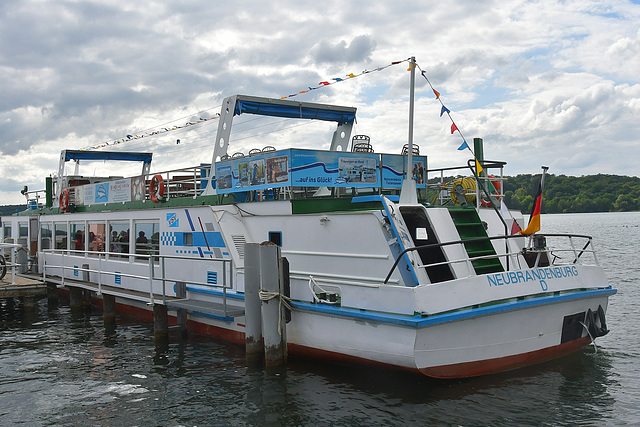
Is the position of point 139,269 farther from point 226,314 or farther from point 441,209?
point 441,209

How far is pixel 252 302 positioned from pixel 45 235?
1412cm

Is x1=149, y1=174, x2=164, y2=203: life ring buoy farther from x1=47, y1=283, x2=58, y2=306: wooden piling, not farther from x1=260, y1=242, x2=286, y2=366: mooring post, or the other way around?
x1=47, y1=283, x2=58, y2=306: wooden piling

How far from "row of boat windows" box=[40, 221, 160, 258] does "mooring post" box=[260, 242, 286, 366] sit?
17.3ft

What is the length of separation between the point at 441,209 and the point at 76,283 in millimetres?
11682

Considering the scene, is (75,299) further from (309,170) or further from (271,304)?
(309,170)

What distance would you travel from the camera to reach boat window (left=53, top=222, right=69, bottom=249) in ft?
66.5

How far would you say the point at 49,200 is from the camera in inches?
865

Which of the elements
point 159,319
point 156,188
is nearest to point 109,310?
point 159,319

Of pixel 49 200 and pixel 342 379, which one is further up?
pixel 49 200

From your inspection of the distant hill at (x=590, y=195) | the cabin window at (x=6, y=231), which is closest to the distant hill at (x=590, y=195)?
the distant hill at (x=590, y=195)

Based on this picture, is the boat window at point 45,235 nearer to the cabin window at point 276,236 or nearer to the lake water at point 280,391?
the lake water at point 280,391

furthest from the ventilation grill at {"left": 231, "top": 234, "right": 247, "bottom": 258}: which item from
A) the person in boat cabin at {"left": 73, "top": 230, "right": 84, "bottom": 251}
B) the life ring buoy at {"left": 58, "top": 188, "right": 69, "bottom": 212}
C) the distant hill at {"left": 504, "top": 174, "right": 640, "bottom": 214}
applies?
the distant hill at {"left": 504, "top": 174, "right": 640, "bottom": 214}

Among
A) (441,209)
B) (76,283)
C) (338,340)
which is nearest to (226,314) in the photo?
(338,340)

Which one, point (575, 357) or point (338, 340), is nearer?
point (338, 340)
